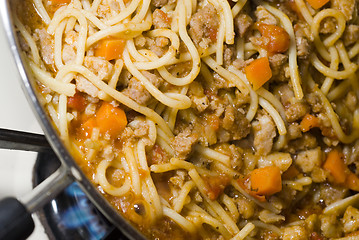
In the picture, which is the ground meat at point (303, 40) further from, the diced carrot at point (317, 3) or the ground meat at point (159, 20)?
the ground meat at point (159, 20)

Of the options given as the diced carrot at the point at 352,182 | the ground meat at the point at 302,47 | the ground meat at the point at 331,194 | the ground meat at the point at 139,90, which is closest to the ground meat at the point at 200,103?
the ground meat at the point at 139,90

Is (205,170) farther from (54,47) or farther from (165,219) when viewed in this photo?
(54,47)

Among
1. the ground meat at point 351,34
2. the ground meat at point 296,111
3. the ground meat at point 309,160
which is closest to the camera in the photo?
the ground meat at point 296,111

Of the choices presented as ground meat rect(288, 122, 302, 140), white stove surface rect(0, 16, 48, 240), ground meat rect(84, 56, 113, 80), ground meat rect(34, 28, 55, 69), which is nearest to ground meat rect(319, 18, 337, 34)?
ground meat rect(288, 122, 302, 140)

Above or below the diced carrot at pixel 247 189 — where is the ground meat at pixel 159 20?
above

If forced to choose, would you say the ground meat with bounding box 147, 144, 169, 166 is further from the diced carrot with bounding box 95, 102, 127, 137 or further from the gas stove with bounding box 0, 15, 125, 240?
the gas stove with bounding box 0, 15, 125, 240

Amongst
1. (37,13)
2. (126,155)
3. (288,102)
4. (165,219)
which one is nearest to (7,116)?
(37,13)

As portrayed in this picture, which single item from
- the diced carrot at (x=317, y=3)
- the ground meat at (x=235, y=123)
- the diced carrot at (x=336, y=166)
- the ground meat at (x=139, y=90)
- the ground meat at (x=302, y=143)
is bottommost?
the diced carrot at (x=336, y=166)
